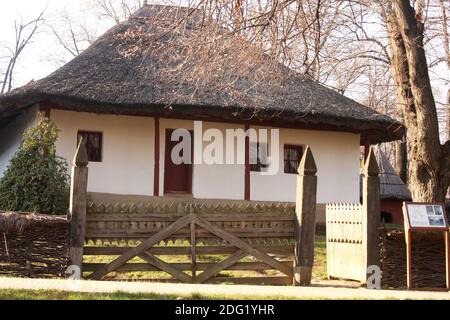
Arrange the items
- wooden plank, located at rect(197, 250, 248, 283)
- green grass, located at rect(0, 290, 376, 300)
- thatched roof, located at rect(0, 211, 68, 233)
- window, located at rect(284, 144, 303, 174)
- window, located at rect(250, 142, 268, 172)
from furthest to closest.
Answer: window, located at rect(284, 144, 303, 174), window, located at rect(250, 142, 268, 172), wooden plank, located at rect(197, 250, 248, 283), thatched roof, located at rect(0, 211, 68, 233), green grass, located at rect(0, 290, 376, 300)

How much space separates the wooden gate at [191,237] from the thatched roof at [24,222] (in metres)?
0.49

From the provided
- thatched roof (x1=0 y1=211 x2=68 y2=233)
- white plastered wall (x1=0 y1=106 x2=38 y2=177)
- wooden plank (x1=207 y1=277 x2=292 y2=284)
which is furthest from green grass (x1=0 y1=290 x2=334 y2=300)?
white plastered wall (x1=0 y1=106 x2=38 y2=177)

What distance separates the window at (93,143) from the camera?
65.2 feet

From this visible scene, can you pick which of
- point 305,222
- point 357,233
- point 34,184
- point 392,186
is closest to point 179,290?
point 305,222

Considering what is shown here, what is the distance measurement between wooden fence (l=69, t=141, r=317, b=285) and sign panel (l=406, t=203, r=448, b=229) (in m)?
1.56

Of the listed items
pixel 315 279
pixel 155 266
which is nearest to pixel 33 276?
pixel 155 266

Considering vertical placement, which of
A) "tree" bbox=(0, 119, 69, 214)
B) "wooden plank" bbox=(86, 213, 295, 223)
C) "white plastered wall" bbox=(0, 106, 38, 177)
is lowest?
"wooden plank" bbox=(86, 213, 295, 223)

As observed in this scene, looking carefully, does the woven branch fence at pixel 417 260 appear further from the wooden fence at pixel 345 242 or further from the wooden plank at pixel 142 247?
the wooden plank at pixel 142 247

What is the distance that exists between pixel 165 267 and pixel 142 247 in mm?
481

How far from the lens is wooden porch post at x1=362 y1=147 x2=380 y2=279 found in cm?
1105

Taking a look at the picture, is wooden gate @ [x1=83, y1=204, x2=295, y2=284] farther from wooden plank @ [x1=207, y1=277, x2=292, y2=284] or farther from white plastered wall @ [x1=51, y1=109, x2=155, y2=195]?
white plastered wall @ [x1=51, y1=109, x2=155, y2=195]

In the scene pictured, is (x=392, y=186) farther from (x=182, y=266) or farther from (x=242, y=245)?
(x=182, y=266)

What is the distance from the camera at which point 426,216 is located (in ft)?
34.8
